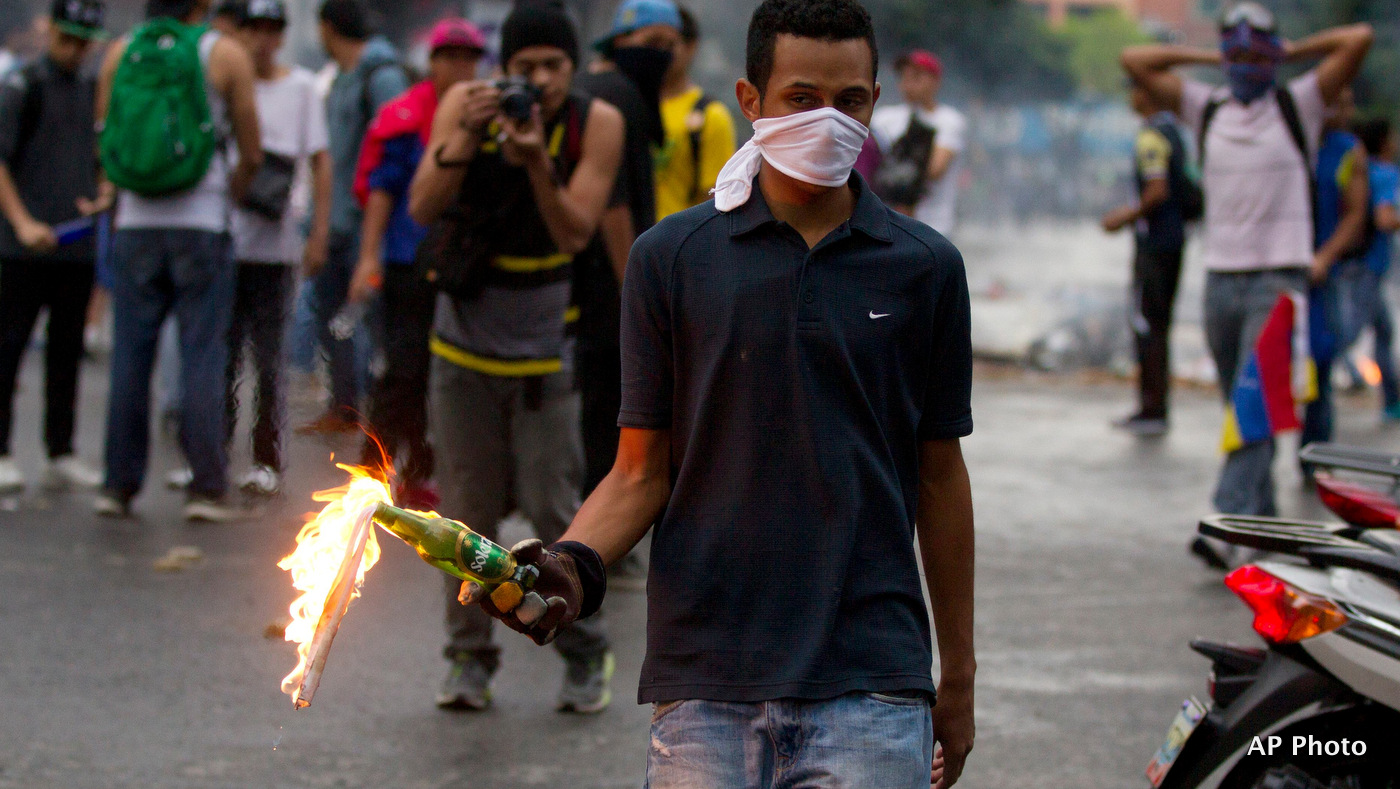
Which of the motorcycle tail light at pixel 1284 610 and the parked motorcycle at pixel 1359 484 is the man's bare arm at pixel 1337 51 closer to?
the parked motorcycle at pixel 1359 484

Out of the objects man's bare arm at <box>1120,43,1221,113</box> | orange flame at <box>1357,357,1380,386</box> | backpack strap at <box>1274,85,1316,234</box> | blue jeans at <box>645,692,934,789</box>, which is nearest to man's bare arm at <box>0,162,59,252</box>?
man's bare arm at <box>1120,43,1221,113</box>

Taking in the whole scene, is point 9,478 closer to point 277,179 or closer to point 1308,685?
point 277,179

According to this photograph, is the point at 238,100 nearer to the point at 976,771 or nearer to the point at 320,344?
the point at 320,344

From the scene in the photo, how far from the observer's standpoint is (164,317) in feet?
22.6

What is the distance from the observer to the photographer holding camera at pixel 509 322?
4.72 m

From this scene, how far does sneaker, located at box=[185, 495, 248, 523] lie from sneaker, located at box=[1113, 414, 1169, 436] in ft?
20.1

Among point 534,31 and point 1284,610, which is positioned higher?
point 534,31

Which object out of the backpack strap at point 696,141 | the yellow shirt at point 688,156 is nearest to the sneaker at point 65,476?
the yellow shirt at point 688,156

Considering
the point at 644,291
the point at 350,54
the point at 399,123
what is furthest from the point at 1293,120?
the point at 644,291

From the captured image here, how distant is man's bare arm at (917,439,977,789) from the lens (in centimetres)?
265

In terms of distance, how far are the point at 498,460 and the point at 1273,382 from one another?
3.44 meters

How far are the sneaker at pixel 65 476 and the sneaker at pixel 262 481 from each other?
150 inches

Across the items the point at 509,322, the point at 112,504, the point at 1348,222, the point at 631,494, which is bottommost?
the point at 112,504

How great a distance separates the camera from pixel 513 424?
4.86m
